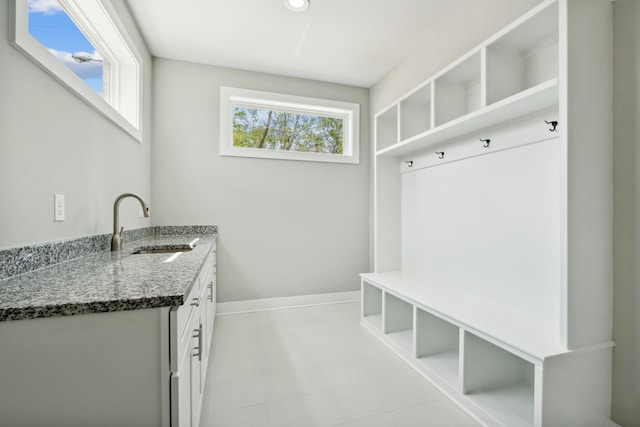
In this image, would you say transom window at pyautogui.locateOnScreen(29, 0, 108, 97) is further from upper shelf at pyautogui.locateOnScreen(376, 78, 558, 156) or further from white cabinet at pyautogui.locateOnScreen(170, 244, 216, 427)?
upper shelf at pyautogui.locateOnScreen(376, 78, 558, 156)

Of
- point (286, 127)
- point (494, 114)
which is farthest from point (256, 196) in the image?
point (494, 114)

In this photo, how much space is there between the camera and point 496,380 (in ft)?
5.64

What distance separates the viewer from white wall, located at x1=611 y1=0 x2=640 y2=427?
4.31 ft

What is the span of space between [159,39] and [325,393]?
3.21 meters

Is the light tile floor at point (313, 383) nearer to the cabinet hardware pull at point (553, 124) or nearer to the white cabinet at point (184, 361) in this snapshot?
the white cabinet at point (184, 361)

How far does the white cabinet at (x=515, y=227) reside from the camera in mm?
1286

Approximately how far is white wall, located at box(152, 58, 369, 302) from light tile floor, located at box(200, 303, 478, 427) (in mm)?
754

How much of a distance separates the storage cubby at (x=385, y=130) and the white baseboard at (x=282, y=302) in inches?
71.1

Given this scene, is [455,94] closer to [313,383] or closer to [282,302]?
[313,383]

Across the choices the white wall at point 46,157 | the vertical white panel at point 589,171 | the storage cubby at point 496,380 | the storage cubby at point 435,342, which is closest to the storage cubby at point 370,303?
the storage cubby at point 435,342

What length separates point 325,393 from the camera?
1774mm

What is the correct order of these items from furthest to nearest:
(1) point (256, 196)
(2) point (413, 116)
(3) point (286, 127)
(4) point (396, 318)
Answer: (3) point (286, 127) → (1) point (256, 196) → (2) point (413, 116) → (4) point (396, 318)

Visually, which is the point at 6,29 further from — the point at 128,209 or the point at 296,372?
the point at 296,372

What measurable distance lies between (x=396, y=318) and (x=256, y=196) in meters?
1.91
